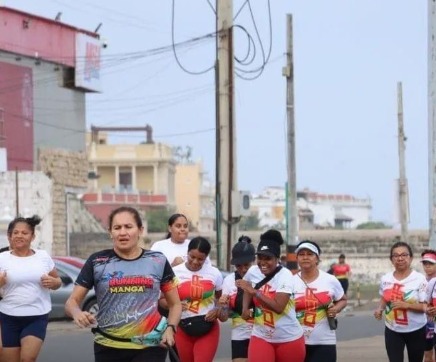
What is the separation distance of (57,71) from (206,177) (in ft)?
292

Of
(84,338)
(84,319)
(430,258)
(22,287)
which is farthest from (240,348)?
(84,338)

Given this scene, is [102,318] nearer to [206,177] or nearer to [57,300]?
[57,300]

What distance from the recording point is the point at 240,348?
13195 mm

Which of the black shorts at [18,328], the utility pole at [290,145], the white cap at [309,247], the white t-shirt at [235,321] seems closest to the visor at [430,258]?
the white t-shirt at [235,321]

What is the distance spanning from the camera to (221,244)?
2891cm

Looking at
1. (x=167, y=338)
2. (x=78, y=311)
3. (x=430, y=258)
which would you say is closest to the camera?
(x=78, y=311)

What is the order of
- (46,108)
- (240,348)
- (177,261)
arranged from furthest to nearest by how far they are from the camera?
(46,108), (177,261), (240,348)

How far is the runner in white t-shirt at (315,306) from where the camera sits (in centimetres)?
1209

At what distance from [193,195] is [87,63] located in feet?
247

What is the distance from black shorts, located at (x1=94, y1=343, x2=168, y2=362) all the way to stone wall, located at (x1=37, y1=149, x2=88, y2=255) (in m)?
45.9

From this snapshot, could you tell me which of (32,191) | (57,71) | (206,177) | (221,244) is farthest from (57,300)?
(206,177)

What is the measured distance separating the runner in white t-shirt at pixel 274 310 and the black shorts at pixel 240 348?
1.43 m

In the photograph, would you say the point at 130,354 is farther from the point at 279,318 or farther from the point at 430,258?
the point at 430,258

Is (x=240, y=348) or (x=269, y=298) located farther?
(x=240, y=348)
